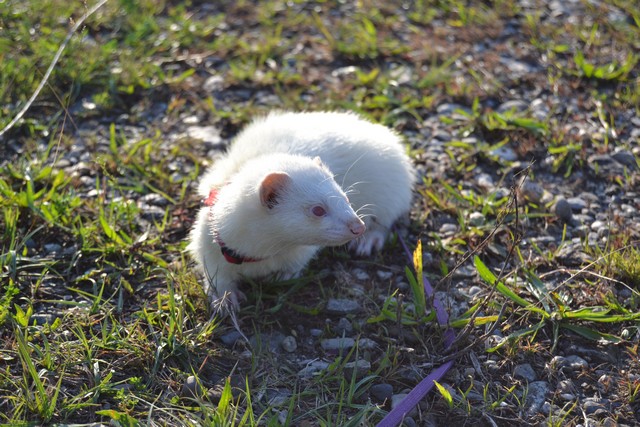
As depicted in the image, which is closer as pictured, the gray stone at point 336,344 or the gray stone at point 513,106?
the gray stone at point 336,344

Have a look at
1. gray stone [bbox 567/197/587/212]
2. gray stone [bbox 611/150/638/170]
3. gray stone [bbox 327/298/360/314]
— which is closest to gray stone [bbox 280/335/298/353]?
gray stone [bbox 327/298/360/314]

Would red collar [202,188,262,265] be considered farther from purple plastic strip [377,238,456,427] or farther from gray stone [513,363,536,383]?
gray stone [513,363,536,383]

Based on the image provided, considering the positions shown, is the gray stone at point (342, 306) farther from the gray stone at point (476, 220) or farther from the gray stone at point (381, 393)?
the gray stone at point (476, 220)

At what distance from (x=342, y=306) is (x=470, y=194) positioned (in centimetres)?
125

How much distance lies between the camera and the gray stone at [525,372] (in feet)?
10.3

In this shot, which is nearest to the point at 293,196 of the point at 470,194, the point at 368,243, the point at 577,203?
the point at 368,243

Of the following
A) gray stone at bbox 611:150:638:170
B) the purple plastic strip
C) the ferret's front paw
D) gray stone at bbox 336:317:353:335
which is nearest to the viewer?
the purple plastic strip

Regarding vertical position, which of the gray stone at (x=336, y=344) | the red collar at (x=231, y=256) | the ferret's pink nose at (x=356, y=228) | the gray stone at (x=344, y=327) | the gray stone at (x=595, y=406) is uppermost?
the ferret's pink nose at (x=356, y=228)

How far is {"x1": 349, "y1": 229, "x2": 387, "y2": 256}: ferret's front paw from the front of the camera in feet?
13.0

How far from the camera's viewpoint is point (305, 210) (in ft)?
10.7

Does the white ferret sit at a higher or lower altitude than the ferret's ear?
lower

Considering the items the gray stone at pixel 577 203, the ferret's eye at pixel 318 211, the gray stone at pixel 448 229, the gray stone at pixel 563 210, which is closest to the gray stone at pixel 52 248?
the ferret's eye at pixel 318 211

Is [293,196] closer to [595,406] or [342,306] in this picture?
[342,306]

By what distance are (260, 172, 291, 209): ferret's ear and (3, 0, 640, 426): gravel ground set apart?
0.60 m
